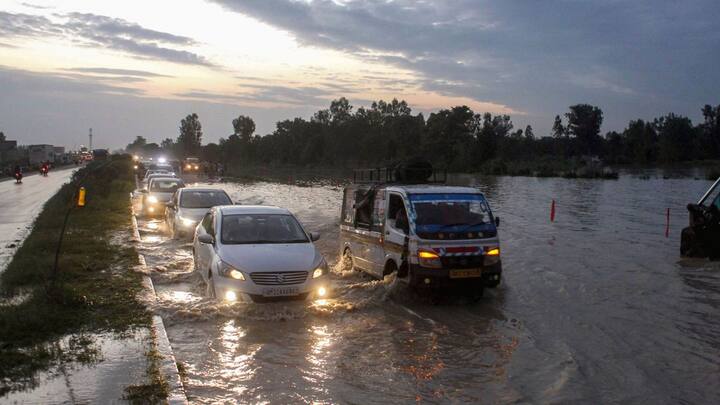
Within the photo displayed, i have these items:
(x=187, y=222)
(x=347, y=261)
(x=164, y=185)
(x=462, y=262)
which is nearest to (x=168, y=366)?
(x=462, y=262)

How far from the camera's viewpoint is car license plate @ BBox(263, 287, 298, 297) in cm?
937

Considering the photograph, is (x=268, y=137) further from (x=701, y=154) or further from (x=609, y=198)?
(x=609, y=198)

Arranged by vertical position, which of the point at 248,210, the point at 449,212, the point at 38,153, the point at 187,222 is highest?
the point at 38,153

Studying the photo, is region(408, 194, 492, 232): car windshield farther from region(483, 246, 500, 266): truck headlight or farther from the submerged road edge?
the submerged road edge

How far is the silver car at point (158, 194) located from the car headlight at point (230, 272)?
1594 cm

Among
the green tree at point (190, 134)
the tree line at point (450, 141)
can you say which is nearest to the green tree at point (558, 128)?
the tree line at point (450, 141)

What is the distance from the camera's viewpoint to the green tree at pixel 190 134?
6329 inches

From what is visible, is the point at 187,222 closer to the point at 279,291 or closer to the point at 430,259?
the point at 279,291

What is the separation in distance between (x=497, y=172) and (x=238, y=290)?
8571 centimetres

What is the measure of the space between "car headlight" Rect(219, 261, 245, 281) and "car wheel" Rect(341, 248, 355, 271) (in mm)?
4030

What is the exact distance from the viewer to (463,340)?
9.00m

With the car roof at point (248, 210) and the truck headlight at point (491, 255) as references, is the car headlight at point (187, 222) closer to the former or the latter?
the car roof at point (248, 210)

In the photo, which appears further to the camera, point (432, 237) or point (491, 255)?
point (491, 255)

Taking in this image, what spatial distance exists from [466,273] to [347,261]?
151 inches
